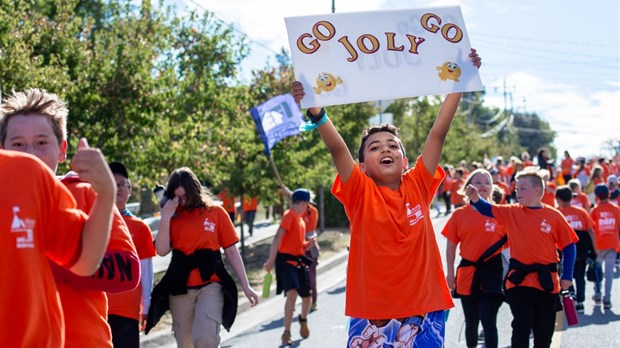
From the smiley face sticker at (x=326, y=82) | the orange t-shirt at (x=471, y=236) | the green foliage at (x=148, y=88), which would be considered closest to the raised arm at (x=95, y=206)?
the smiley face sticker at (x=326, y=82)

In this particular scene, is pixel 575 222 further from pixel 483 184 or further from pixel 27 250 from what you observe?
pixel 27 250

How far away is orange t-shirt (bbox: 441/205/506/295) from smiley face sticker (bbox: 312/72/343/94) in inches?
143

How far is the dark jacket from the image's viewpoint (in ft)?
23.2

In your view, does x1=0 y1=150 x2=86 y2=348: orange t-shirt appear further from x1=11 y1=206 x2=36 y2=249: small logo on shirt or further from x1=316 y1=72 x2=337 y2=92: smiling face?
x1=316 y1=72 x2=337 y2=92: smiling face

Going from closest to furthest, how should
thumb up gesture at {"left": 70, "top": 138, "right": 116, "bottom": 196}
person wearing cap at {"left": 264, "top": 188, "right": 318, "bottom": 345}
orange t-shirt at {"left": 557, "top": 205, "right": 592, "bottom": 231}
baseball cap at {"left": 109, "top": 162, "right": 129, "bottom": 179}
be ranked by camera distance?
thumb up gesture at {"left": 70, "top": 138, "right": 116, "bottom": 196}
baseball cap at {"left": 109, "top": 162, "right": 129, "bottom": 179}
person wearing cap at {"left": 264, "top": 188, "right": 318, "bottom": 345}
orange t-shirt at {"left": 557, "top": 205, "right": 592, "bottom": 231}

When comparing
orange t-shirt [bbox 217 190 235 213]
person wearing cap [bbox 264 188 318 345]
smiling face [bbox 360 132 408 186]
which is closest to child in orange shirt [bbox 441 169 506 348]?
person wearing cap [bbox 264 188 318 345]

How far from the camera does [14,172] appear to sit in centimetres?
259

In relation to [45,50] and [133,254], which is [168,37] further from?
[133,254]

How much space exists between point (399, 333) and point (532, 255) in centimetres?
289

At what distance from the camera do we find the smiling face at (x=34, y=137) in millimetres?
3164

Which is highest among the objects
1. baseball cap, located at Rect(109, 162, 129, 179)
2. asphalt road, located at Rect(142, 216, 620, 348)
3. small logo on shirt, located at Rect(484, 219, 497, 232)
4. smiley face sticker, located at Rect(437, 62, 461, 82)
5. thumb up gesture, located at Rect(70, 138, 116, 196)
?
smiley face sticker, located at Rect(437, 62, 461, 82)

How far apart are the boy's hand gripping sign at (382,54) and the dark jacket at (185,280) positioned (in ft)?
8.65

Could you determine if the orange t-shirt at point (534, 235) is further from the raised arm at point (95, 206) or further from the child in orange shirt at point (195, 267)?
the raised arm at point (95, 206)

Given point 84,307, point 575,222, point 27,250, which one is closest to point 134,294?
point 84,307
